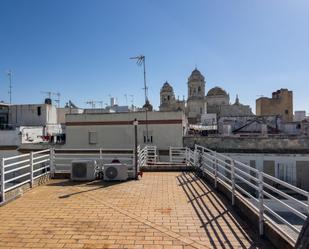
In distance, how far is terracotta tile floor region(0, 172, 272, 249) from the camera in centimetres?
486

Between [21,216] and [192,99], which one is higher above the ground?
[192,99]

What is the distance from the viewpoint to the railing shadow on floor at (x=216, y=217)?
483 centimetres

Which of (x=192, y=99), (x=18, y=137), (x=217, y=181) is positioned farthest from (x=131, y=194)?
(x=192, y=99)

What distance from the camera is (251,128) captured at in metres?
39.2

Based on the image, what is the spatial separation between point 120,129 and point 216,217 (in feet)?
78.4

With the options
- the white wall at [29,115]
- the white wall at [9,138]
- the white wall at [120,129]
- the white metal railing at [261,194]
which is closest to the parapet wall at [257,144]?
the white wall at [120,129]

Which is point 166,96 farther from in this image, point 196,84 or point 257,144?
point 257,144

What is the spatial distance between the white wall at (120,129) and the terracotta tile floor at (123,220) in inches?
778

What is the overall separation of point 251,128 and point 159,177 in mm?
31039

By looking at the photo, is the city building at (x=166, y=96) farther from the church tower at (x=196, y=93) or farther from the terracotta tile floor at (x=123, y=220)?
the terracotta tile floor at (x=123, y=220)

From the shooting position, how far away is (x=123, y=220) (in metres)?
5.92

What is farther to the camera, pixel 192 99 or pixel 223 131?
pixel 192 99

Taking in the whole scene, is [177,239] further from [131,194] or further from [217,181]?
[217,181]

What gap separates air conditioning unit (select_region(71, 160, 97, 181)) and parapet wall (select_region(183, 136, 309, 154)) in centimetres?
1933
